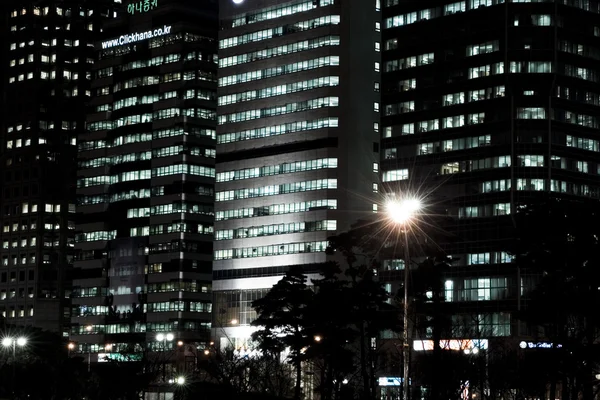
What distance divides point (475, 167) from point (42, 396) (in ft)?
272

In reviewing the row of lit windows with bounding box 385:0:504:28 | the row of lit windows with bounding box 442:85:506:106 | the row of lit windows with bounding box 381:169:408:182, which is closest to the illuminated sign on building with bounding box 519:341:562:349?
the row of lit windows with bounding box 381:169:408:182

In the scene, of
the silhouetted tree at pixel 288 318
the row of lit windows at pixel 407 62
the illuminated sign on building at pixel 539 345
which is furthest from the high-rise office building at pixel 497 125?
the silhouetted tree at pixel 288 318

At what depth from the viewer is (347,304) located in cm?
11181

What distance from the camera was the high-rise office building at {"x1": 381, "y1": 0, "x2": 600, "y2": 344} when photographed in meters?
174

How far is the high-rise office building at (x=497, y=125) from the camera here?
17438 cm

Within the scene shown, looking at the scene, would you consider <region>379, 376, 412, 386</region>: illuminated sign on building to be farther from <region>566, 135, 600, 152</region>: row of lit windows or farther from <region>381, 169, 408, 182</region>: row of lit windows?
<region>566, 135, 600, 152</region>: row of lit windows

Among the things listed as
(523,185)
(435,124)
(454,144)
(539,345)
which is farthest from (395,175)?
(539,345)

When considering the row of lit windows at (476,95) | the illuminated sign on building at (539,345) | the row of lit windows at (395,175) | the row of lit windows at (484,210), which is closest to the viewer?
the illuminated sign on building at (539,345)

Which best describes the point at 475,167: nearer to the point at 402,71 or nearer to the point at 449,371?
the point at 402,71

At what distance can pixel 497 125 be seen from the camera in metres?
178

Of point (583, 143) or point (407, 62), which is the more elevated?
point (407, 62)

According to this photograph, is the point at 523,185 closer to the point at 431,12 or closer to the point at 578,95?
the point at 578,95

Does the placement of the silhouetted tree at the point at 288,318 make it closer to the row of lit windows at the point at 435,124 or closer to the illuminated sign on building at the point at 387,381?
the illuminated sign on building at the point at 387,381

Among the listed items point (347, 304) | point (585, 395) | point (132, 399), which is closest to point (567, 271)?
point (585, 395)
